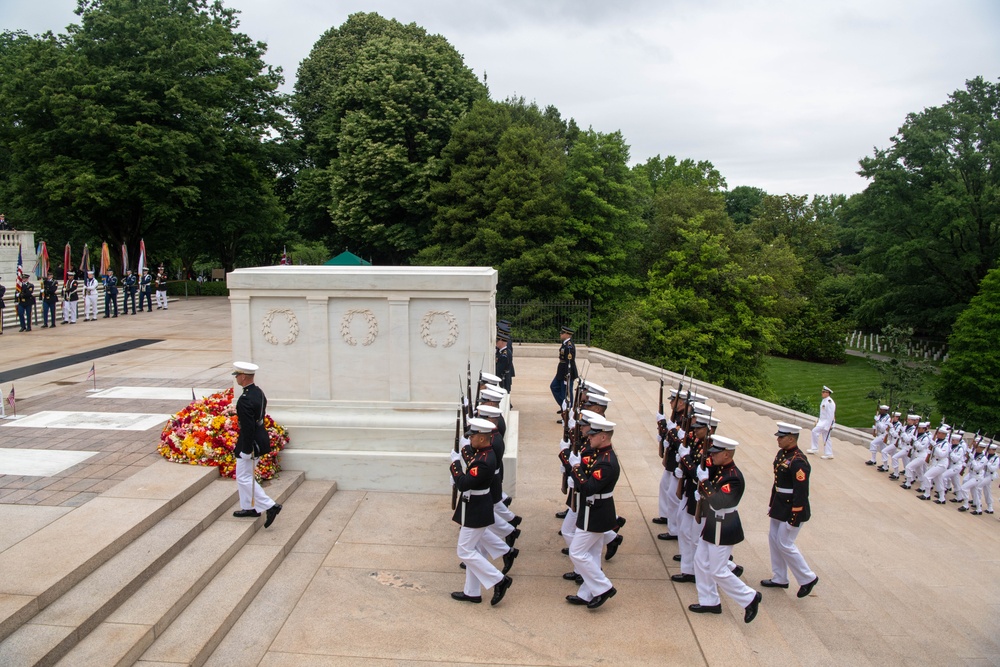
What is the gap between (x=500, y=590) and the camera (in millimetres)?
6402

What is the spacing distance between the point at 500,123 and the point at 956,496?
67.4 ft

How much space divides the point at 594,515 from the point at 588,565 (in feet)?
1.48

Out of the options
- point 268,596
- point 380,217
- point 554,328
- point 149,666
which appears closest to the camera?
point 149,666

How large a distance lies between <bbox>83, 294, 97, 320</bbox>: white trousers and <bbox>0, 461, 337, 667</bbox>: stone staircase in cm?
1757

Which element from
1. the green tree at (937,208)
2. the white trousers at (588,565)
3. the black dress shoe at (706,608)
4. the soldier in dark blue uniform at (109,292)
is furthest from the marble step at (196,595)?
the green tree at (937,208)

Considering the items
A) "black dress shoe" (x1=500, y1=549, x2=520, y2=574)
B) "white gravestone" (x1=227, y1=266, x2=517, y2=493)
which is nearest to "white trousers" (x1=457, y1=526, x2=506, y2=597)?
"black dress shoe" (x1=500, y1=549, x2=520, y2=574)

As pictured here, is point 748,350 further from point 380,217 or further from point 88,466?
Answer: point 88,466

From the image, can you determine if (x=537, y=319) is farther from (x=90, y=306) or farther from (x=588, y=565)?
(x=588, y=565)

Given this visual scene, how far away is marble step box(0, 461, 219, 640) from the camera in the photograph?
5.36 meters

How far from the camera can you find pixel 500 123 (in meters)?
28.3

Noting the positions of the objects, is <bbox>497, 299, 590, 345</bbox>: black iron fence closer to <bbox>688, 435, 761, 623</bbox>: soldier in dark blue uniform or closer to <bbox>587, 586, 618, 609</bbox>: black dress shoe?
<bbox>688, 435, 761, 623</bbox>: soldier in dark blue uniform

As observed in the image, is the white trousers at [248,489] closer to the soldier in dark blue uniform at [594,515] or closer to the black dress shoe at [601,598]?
the soldier in dark blue uniform at [594,515]

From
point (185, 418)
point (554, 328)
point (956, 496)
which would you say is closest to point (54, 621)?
point (185, 418)

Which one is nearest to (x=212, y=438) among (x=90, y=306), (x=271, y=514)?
(x=271, y=514)
